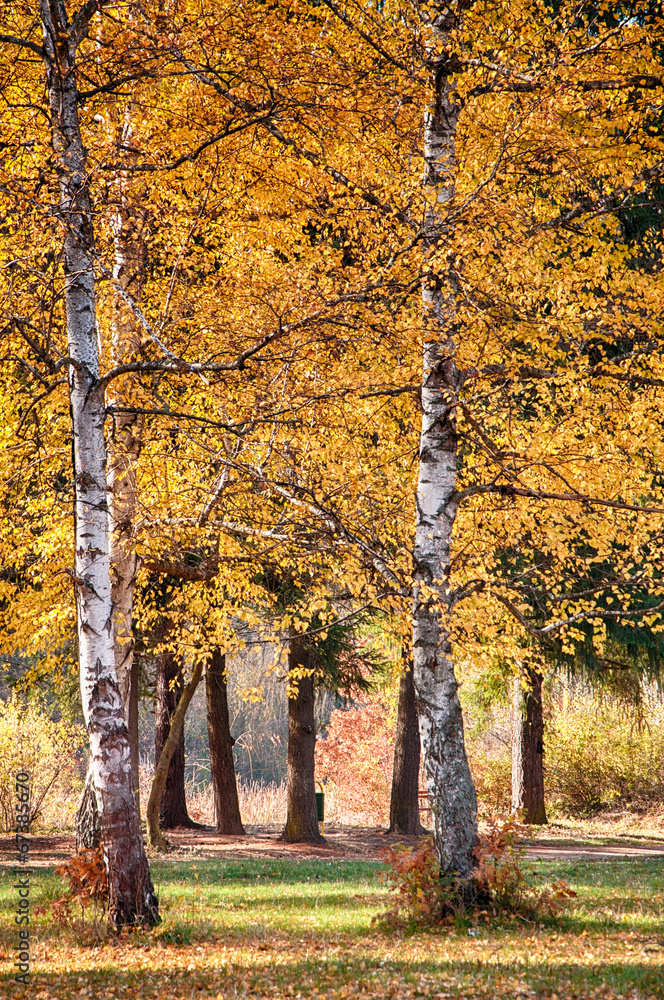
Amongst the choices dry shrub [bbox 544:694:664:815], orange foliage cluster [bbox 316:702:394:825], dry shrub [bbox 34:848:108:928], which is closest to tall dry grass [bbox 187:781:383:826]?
orange foliage cluster [bbox 316:702:394:825]

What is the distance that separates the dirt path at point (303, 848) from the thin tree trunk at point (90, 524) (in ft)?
18.7

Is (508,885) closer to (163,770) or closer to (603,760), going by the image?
(163,770)

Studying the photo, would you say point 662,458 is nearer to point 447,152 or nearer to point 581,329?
point 581,329

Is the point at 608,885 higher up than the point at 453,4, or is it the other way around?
the point at 453,4

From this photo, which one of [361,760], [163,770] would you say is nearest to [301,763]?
[163,770]

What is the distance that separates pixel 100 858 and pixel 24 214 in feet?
16.4

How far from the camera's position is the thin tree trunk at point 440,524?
6.96m

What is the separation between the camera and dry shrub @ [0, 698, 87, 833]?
53.5 ft

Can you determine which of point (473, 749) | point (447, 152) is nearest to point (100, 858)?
point (447, 152)

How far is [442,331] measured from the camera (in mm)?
7109

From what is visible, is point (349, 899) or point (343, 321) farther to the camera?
point (349, 899)

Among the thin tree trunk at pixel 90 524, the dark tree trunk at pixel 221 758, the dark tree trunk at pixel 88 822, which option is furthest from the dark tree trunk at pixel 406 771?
the thin tree trunk at pixel 90 524

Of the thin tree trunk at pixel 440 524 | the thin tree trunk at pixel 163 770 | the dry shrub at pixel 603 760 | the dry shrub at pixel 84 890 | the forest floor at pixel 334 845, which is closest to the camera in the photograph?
the dry shrub at pixel 84 890

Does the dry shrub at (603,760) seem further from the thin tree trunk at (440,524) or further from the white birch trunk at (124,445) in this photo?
the thin tree trunk at (440,524)
